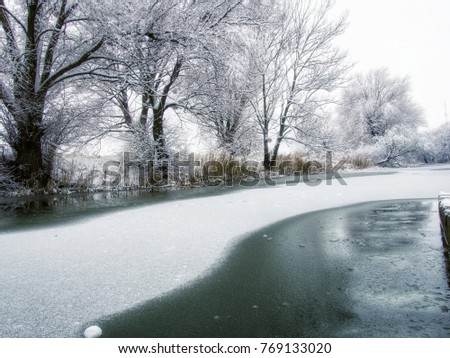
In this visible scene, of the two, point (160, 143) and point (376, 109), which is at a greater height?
point (376, 109)

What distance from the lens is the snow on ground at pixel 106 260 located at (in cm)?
204

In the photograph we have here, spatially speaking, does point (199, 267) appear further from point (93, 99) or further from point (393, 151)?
point (393, 151)

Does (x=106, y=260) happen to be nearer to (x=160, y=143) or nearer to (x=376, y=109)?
(x=160, y=143)

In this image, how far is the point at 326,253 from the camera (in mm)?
3104

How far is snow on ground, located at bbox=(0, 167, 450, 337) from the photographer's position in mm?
2041

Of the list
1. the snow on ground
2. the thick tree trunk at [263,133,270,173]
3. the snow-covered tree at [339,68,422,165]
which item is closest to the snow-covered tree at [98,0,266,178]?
the snow on ground

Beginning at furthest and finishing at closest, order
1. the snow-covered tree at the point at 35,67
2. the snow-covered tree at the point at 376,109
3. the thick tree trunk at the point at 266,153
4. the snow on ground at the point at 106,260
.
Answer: the snow-covered tree at the point at 376,109, the thick tree trunk at the point at 266,153, the snow-covered tree at the point at 35,67, the snow on ground at the point at 106,260

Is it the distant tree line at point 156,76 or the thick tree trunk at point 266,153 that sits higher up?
the distant tree line at point 156,76

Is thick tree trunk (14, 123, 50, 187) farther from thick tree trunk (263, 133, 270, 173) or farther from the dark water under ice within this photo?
thick tree trunk (263, 133, 270, 173)

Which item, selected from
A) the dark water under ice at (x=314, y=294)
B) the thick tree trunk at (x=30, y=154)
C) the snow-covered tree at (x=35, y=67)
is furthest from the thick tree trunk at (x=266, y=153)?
the dark water under ice at (x=314, y=294)

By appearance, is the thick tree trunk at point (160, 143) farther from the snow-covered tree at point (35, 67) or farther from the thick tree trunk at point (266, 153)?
the thick tree trunk at point (266, 153)

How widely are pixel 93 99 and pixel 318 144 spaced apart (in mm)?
10424

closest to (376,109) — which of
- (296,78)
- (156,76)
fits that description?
(296,78)

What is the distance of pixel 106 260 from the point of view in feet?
9.76
